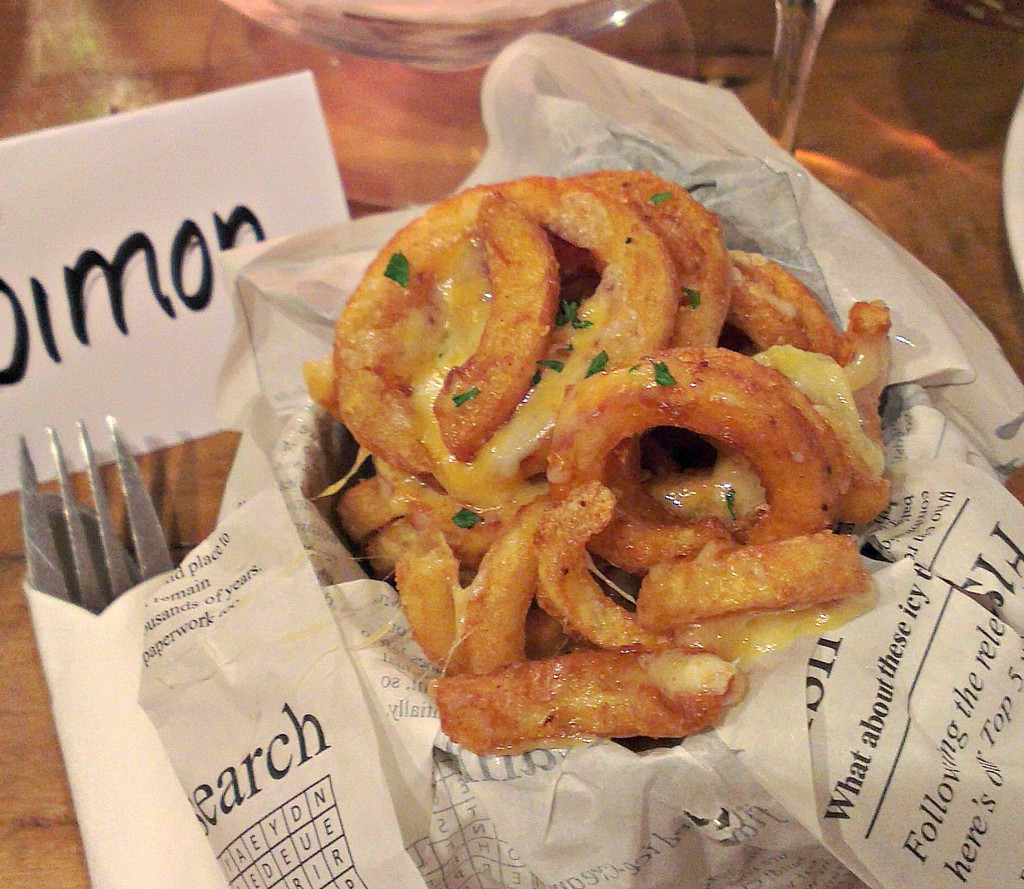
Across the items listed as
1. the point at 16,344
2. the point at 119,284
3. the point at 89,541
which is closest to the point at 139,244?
the point at 119,284

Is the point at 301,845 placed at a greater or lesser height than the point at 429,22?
lesser

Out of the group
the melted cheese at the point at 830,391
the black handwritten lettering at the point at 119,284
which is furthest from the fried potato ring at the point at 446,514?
the black handwritten lettering at the point at 119,284

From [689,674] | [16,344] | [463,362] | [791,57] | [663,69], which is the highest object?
[663,69]

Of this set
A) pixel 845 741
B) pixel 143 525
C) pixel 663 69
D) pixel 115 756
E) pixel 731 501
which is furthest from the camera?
pixel 663 69

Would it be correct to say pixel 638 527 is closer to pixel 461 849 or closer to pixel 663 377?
pixel 663 377

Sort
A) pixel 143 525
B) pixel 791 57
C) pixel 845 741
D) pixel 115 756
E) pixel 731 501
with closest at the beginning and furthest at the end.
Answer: pixel 845 741
pixel 731 501
pixel 115 756
pixel 143 525
pixel 791 57

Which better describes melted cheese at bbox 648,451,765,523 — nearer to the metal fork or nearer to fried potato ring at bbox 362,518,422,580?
fried potato ring at bbox 362,518,422,580

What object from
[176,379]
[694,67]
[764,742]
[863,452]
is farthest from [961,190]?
[176,379]

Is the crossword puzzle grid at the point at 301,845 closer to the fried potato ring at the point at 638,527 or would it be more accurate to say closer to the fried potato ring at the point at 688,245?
the fried potato ring at the point at 638,527

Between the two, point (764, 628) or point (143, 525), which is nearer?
point (764, 628)
